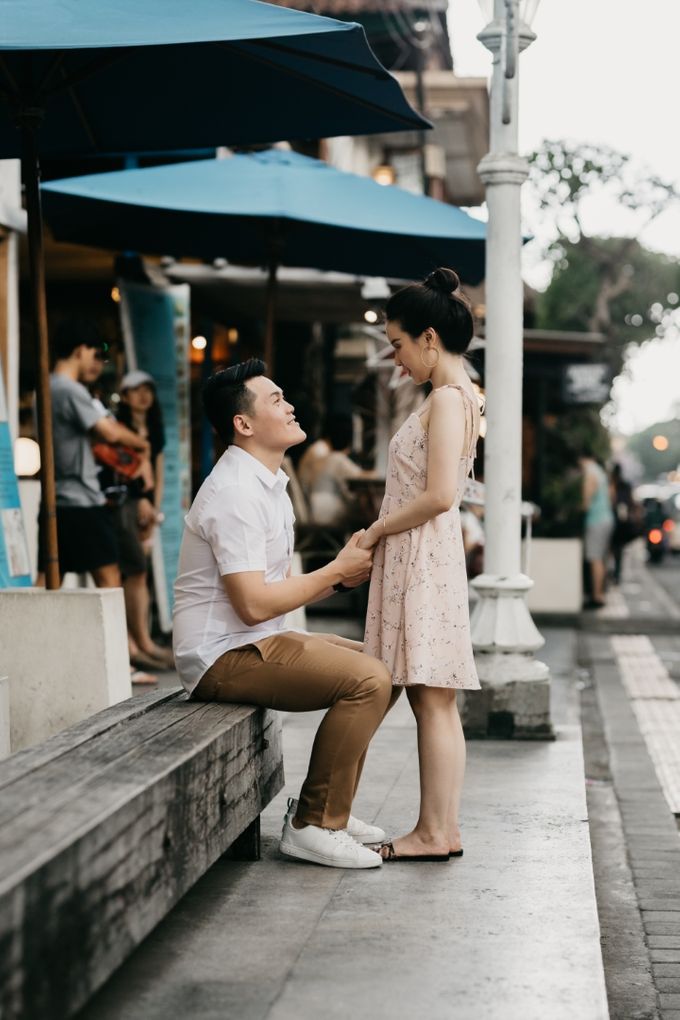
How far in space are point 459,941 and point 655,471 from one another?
161253 millimetres

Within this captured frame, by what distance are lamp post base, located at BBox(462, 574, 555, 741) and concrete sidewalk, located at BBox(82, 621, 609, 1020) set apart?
5.23 ft

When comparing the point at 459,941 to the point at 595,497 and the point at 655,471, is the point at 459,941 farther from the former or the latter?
the point at 655,471

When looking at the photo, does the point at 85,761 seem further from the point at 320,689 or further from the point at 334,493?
the point at 334,493

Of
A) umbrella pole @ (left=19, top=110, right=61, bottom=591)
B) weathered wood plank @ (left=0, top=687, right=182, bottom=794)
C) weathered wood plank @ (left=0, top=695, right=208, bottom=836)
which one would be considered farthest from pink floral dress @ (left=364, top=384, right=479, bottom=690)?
umbrella pole @ (left=19, top=110, right=61, bottom=591)

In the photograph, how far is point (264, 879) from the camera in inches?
177

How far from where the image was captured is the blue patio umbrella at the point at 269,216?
346 inches

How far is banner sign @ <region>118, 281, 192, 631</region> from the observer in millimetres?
10164

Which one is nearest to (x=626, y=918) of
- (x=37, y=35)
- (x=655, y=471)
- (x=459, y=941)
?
(x=459, y=941)

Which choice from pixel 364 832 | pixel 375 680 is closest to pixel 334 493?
pixel 364 832

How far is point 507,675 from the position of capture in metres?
7.14

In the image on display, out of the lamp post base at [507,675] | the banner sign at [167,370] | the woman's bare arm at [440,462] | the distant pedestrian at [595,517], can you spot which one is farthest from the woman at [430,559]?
the distant pedestrian at [595,517]

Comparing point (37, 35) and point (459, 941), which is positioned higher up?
point (37, 35)

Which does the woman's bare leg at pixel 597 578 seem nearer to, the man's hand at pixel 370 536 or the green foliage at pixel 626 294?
the man's hand at pixel 370 536

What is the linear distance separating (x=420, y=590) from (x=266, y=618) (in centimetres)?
53
